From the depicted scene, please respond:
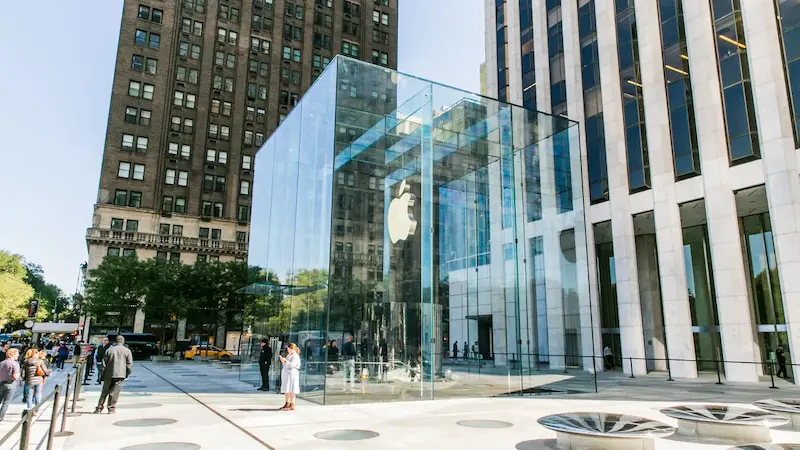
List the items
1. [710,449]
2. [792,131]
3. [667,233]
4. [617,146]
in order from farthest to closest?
[617,146]
[667,233]
[792,131]
[710,449]

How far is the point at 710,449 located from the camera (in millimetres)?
8258

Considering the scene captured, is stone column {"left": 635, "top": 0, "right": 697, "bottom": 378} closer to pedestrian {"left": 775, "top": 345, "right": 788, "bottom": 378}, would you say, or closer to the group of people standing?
pedestrian {"left": 775, "top": 345, "right": 788, "bottom": 378}

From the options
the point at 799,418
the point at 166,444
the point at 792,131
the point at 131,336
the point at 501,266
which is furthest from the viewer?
the point at 131,336

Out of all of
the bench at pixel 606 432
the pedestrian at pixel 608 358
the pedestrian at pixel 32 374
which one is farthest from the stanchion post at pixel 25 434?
the pedestrian at pixel 608 358

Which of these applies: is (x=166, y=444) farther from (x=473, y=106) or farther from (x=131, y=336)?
(x=131, y=336)

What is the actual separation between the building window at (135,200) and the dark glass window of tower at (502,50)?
44517 mm

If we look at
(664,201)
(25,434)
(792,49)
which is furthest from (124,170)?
(25,434)

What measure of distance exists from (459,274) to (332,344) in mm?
5948

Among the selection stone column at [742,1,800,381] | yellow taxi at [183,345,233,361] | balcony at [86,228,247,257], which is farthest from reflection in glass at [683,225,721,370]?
balcony at [86,228,247,257]

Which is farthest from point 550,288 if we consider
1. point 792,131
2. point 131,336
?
point 131,336

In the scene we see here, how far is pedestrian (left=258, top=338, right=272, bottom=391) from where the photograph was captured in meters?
18.7

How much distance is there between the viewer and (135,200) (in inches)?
2496

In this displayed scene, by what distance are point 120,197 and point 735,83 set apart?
203ft

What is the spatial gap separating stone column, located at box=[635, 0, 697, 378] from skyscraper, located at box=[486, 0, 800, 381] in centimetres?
6
